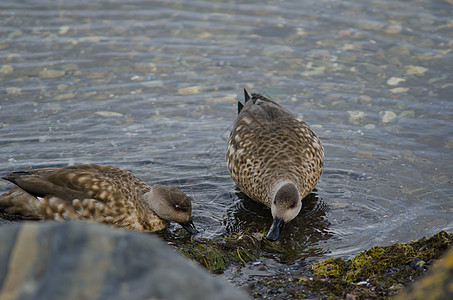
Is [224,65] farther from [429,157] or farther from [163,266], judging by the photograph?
[163,266]

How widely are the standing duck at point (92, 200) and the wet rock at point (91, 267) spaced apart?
15.0ft

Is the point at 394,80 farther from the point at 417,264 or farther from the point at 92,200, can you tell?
the point at 92,200

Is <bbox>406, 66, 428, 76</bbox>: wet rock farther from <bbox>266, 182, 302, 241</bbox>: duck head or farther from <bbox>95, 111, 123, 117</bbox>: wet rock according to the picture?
<bbox>95, 111, 123, 117</bbox>: wet rock

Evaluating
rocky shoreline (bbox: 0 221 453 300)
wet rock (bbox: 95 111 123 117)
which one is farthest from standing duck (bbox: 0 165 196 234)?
rocky shoreline (bbox: 0 221 453 300)

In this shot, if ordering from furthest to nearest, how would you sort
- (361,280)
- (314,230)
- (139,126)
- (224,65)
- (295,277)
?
1. (224,65)
2. (139,126)
3. (314,230)
4. (295,277)
5. (361,280)

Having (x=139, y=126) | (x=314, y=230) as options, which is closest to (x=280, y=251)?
(x=314, y=230)

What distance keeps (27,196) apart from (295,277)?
145 inches

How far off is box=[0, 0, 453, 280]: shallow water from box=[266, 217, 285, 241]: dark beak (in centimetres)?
25

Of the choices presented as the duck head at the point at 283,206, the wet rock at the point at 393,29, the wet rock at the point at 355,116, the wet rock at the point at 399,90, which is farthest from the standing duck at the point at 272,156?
the wet rock at the point at 393,29

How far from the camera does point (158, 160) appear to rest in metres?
9.27

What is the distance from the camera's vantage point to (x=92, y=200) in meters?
7.26

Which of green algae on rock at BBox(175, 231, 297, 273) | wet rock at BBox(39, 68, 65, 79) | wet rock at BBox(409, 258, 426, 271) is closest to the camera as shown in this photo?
wet rock at BBox(409, 258, 426, 271)

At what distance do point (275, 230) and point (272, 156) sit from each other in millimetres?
1360

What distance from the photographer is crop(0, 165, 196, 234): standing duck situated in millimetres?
7230
